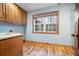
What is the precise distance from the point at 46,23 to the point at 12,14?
854 mm

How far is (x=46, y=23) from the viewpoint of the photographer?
7.70 ft

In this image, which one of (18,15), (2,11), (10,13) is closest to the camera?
(2,11)

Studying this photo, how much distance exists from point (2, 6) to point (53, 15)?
1.21 meters

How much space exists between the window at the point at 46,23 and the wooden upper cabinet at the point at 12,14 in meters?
0.27

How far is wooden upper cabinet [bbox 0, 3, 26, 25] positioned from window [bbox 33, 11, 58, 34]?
0.90 ft

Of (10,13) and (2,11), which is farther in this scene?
(10,13)

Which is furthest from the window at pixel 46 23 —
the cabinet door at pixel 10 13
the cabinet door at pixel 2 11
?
the cabinet door at pixel 2 11

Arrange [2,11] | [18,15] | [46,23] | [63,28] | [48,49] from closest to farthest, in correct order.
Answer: [2,11] < [18,15] < [46,23] < [48,49] < [63,28]

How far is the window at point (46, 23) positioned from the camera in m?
2.13

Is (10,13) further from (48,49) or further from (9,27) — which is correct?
(48,49)

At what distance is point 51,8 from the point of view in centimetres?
239

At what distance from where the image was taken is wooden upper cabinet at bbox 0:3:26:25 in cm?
165

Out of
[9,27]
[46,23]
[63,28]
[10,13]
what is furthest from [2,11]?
[63,28]

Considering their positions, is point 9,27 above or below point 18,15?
below
